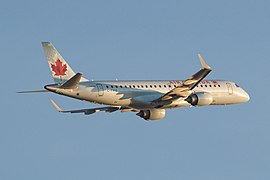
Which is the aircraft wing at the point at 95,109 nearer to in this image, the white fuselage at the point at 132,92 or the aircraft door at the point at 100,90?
the white fuselage at the point at 132,92

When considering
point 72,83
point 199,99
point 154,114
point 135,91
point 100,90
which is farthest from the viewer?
point 154,114

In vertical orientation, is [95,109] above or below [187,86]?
below

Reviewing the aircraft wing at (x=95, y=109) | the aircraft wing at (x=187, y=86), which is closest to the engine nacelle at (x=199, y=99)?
the aircraft wing at (x=187, y=86)

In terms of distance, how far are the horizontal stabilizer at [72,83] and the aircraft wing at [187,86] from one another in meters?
10.2

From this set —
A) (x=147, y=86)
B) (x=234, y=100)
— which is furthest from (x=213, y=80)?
(x=147, y=86)

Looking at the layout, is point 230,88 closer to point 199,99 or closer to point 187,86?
point 199,99

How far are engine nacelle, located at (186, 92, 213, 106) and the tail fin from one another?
1233 centimetres

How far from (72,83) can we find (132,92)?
8739mm

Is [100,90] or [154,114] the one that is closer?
[100,90]

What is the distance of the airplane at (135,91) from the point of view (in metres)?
83.8

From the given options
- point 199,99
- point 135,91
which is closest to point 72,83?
point 135,91

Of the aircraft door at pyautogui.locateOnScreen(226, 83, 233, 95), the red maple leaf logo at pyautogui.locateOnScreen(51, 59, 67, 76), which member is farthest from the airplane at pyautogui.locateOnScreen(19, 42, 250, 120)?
the aircraft door at pyautogui.locateOnScreen(226, 83, 233, 95)

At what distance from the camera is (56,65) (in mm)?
85938

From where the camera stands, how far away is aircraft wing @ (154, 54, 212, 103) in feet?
265
